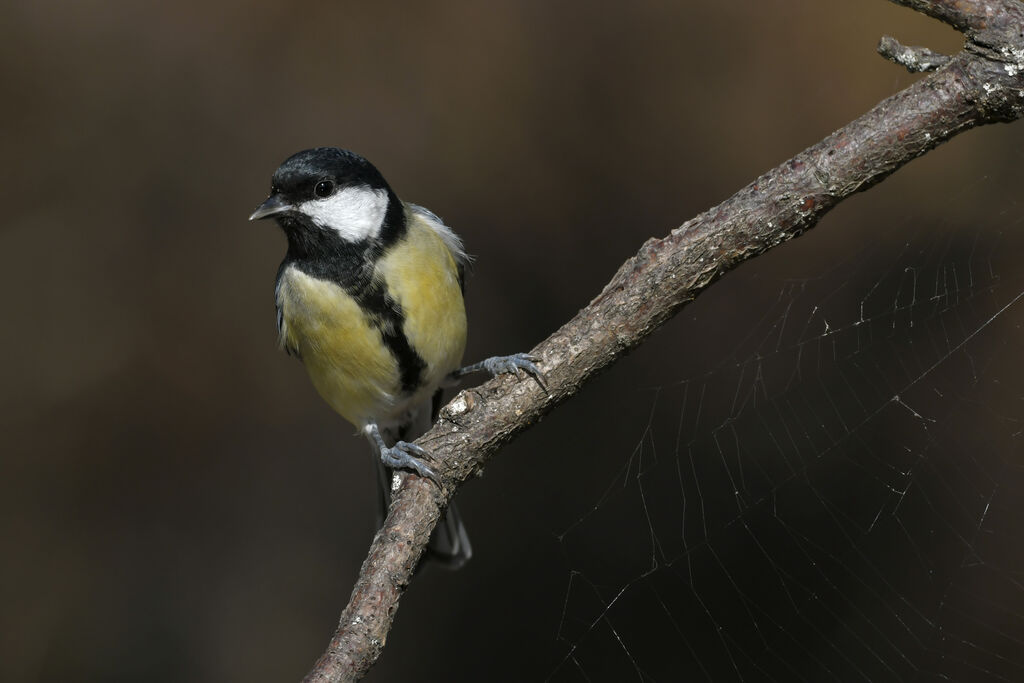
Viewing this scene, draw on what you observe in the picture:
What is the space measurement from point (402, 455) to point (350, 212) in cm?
60

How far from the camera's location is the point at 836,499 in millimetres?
2564

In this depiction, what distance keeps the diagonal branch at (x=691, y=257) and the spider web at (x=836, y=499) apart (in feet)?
3.20

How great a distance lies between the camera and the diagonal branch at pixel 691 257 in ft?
4.53

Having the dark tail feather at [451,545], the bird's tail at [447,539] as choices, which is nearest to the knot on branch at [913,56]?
the bird's tail at [447,539]

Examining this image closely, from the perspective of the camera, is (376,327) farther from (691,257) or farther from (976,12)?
(976,12)

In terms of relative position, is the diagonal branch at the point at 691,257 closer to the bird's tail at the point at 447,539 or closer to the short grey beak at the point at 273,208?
the short grey beak at the point at 273,208

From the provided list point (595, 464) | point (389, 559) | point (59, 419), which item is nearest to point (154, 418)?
point (59, 419)

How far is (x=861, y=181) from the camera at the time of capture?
1435 millimetres

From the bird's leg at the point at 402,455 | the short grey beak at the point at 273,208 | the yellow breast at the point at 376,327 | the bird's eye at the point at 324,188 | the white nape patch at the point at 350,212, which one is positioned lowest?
the bird's leg at the point at 402,455

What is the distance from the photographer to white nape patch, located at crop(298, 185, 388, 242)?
205cm

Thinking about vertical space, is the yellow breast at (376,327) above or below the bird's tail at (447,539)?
above

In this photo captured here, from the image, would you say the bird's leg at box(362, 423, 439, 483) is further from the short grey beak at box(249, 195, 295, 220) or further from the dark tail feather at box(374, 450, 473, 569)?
the short grey beak at box(249, 195, 295, 220)

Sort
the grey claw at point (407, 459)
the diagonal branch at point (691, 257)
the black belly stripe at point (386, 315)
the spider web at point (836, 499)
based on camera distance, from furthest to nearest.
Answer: the spider web at point (836, 499)
the black belly stripe at point (386, 315)
the grey claw at point (407, 459)
the diagonal branch at point (691, 257)

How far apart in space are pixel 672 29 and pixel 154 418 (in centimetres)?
223
